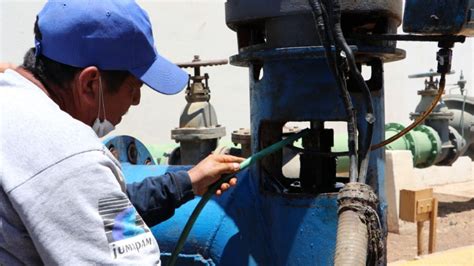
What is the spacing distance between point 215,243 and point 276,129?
350 millimetres

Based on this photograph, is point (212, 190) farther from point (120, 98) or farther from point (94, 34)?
point (94, 34)

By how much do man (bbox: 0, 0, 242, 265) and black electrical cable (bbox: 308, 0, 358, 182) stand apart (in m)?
0.34

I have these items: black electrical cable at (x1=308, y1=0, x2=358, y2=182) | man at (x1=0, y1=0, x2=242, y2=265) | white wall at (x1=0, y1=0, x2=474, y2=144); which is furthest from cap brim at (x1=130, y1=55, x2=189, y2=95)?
white wall at (x1=0, y1=0, x2=474, y2=144)

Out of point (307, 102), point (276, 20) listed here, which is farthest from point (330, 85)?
→ point (276, 20)

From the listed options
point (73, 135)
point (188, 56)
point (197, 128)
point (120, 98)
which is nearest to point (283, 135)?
point (120, 98)

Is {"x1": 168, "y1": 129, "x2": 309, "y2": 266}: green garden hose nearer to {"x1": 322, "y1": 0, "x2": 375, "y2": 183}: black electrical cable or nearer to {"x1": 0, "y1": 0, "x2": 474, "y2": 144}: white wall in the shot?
{"x1": 322, "y1": 0, "x2": 375, "y2": 183}: black electrical cable

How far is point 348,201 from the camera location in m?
1.07

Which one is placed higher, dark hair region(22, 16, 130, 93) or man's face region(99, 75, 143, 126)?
dark hair region(22, 16, 130, 93)

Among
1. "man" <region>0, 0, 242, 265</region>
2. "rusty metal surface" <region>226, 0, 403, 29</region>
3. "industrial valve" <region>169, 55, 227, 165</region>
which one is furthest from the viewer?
"industrial valve" <region>169, 55, 227, 165</region>

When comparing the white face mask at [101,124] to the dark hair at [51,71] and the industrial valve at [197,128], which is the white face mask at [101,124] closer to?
the dark hair at [51,71]

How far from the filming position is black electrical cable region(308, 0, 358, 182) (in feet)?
3.65

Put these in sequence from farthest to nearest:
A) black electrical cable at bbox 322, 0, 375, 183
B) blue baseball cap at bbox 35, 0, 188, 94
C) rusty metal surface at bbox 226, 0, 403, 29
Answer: rusty metal surface at bbox 226, 0, 403, 29 → black electrical cable at bbox 322, 0, 375, 183 → blue baseball cap at bbox 35, 0, 188, 94

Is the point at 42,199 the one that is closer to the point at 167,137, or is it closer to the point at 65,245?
the point at 65,245

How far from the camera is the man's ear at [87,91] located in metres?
0.84
